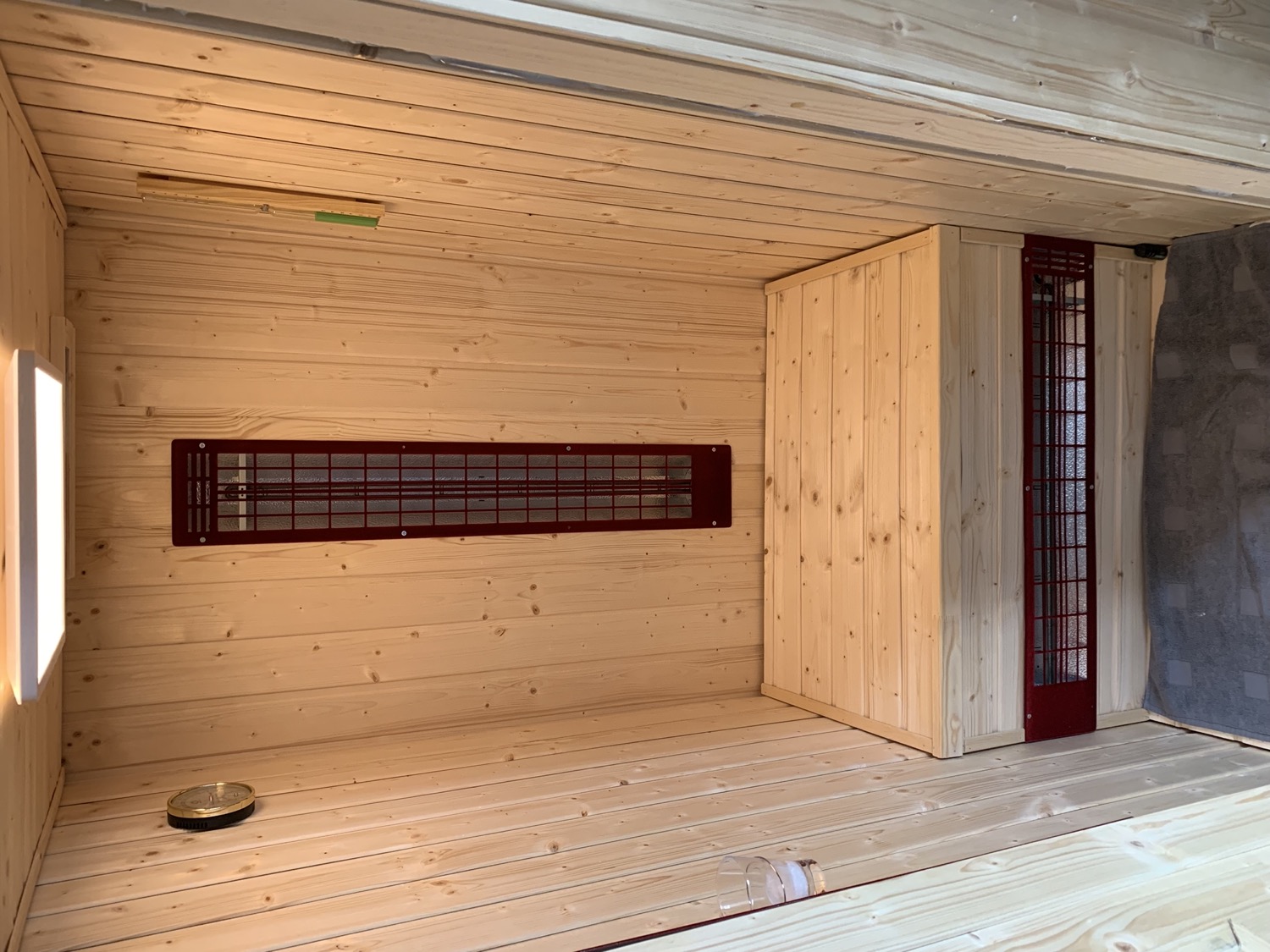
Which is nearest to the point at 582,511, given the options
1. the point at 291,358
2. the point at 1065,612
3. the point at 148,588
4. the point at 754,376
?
the point at 754,376

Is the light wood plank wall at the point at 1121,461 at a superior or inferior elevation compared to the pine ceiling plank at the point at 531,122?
inferior

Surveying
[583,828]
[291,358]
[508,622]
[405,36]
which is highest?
[405,36]

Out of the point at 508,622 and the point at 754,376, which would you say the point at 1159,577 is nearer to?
the point at 754,376

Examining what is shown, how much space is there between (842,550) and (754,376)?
0.90 meters

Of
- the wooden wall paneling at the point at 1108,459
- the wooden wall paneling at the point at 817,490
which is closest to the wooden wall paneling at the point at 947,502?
the wooden wall paneling at the point at 817,490

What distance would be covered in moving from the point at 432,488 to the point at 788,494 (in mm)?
1464

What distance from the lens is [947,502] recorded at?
Answer: 3002 millimetres

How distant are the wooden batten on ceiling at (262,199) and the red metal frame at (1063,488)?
2.32m

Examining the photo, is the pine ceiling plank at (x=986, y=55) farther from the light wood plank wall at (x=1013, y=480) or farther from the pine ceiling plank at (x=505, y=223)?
the pine ceiling plank at (x=505, y=223)

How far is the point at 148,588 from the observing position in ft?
9.68

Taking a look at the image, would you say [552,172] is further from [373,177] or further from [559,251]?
[559,251]

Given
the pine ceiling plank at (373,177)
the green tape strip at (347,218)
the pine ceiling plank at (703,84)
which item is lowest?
the pine ceiling plank at (703,84)

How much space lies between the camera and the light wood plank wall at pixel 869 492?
3.01 metres

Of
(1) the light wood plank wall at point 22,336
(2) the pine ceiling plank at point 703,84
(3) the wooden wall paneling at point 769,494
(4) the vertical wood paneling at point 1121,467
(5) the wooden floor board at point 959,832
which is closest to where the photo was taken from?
(2) the pine ceiling plank at point 703,84
